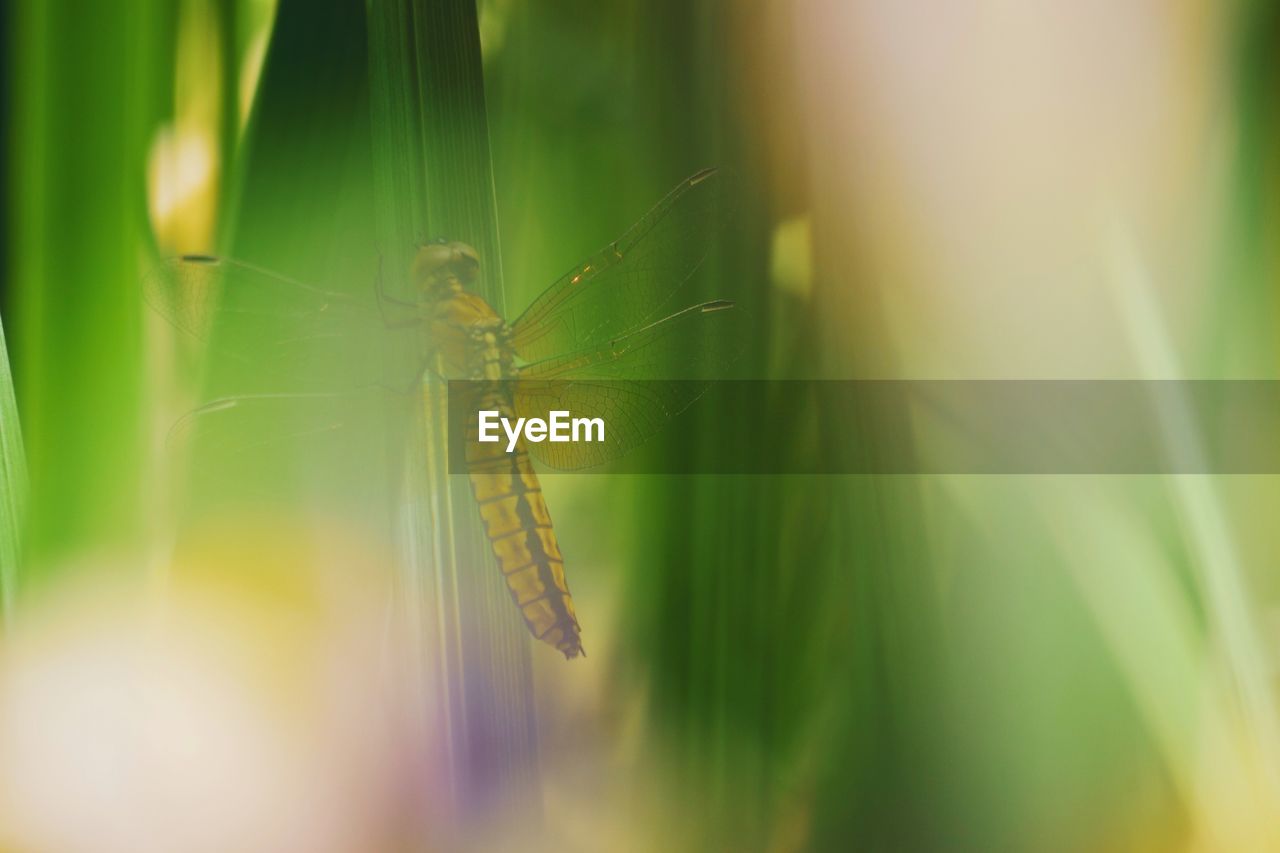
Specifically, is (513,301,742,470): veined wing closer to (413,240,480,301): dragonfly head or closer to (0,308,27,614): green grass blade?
(413,240,480,301): dragonfly head

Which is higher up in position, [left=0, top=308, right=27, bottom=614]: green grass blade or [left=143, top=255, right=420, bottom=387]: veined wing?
[left=143, top=255, right=420, bottom=387]: veined wing

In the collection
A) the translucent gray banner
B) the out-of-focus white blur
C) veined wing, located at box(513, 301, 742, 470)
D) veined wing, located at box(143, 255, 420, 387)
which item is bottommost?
the out-of-focus white blur

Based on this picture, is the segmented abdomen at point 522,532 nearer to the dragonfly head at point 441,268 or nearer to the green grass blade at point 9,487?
the dragonfly head at point 441,268

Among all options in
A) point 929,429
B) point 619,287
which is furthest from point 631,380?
point 929,429

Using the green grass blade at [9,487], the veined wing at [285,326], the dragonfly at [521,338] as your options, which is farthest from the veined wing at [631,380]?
the green grass blade at [9,487]

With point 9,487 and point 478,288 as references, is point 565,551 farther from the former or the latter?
point 9,487

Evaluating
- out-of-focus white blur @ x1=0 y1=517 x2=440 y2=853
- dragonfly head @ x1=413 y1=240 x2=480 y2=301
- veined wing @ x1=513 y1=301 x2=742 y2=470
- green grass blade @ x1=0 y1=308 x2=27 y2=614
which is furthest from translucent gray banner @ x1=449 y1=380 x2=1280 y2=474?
green grass blade @ x1=0 y1=308 x2=27 y2=614
